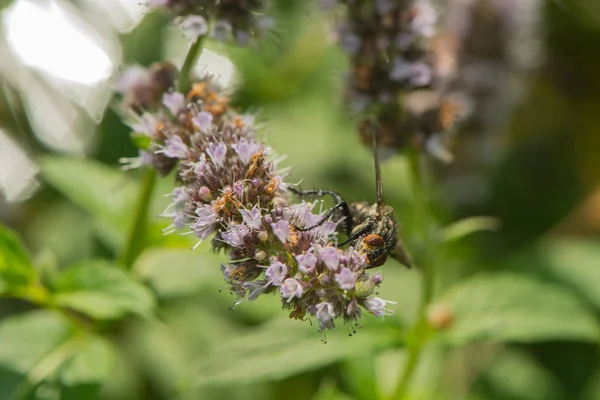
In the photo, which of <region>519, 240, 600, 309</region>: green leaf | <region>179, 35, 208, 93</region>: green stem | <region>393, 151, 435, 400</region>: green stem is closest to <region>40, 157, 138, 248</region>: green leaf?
<region>179, 35, 208, 93</region>: green stem

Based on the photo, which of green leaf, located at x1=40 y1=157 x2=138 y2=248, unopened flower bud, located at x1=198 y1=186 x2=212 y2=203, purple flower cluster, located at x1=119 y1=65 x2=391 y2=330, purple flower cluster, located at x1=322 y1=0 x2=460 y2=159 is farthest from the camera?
green leaf, located at x1=40 y1=157 x2=138 y2=248

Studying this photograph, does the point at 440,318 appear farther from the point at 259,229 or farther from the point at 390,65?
the point at 259,229

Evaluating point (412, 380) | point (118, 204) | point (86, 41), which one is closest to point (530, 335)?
point (412, 380)

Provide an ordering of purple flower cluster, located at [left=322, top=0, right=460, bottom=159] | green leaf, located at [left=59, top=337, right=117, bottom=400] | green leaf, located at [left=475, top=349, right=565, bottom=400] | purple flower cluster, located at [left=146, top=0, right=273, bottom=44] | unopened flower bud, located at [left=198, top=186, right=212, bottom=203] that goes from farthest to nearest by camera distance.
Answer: green leaf, located at [left=475, top=349, right=565, bottom=400] → purple flower cluster, located at [left=322, top=0, right=460, bottom=159] → green leaf, located at [left=59, top=337, right=117, bottom=400] → purple flower cluster, located at [left=146, top=0, right=273, bottom=44] → unopened flower bud, located at [left=198, top=186, right=212, bottom=203]

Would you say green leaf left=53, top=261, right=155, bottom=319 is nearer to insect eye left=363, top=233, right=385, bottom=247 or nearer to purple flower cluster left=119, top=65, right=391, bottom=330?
purple flower cluster left=119, top=65, right=391, bottom=330

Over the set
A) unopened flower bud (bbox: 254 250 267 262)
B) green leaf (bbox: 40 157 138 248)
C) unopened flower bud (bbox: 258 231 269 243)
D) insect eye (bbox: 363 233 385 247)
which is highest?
unopened flower bud (bbox: 258 231 269 243)

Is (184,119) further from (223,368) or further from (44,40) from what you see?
(44,40)
